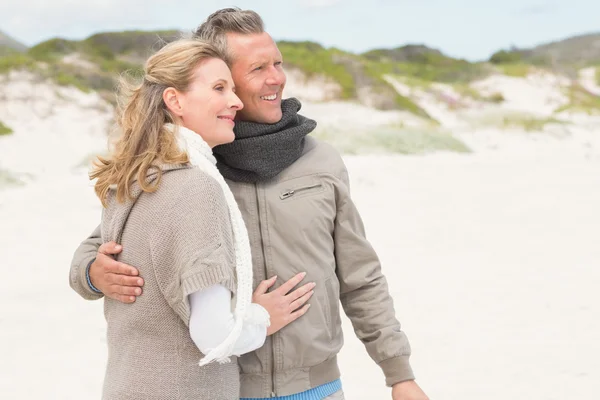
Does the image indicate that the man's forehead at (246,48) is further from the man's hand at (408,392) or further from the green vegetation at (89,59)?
the green vegetation at (89,59)

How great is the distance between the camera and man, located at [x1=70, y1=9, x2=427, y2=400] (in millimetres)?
2227

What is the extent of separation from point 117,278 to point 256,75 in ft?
2.44

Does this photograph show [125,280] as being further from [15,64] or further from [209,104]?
[15,64]

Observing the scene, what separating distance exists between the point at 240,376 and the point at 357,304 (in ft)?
1.39

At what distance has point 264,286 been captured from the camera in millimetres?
2182

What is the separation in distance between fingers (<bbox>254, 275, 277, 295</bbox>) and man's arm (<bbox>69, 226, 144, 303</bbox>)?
0.37 meters

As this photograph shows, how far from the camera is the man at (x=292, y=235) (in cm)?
223

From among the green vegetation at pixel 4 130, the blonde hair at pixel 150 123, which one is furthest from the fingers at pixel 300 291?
the green vegetation at pixel 4 130

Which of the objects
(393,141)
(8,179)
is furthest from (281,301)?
(393,141)

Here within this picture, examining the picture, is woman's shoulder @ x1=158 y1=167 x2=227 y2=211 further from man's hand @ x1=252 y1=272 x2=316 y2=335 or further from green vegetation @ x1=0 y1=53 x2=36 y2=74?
green vegetation @ x1=0 y1=53 x2=36 y2=74

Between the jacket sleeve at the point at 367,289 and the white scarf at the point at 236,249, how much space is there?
16.9 inches

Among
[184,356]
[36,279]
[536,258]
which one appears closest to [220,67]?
[184,356]

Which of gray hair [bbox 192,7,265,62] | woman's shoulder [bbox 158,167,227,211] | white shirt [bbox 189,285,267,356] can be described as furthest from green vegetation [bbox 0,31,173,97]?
white shirt [bbox 189,285,267,356]

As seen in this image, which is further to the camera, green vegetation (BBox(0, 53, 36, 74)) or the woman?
green vegetation (BBox(0, 53, 36, 74))
